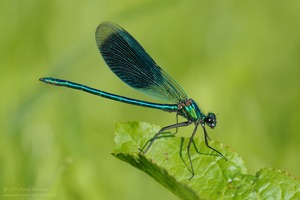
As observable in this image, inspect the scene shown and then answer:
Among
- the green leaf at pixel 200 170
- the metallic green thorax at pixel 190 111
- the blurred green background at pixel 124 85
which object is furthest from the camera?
the blurred green background at pixel 124 85

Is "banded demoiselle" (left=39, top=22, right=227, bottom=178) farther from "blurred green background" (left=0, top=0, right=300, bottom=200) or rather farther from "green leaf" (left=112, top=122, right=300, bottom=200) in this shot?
"green leaf" (left=112, top=122, right=300, bottom=200)

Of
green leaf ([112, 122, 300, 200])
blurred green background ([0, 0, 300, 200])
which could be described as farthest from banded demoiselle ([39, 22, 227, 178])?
green leaf ([112, 122, 300, 200])

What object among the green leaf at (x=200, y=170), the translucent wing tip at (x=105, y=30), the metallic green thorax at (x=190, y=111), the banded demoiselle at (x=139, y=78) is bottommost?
the green leaf at (x=200, y=170)

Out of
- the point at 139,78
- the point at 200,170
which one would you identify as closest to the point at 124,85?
the point at 139,78

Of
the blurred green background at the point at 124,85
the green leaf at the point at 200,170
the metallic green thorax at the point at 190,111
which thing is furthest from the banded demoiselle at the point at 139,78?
the green leaf at the point at 200,170

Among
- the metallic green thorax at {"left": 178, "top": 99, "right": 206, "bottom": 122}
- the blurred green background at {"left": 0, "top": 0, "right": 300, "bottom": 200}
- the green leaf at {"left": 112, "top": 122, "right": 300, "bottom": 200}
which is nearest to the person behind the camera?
the green leaf at {"left": 112, "top": 122, "right": 300, "bottom": 200}

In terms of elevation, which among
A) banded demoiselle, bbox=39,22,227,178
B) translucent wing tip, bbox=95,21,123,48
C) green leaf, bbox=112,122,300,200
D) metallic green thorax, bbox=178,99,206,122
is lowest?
green leaf, bbox=112,122,300,200

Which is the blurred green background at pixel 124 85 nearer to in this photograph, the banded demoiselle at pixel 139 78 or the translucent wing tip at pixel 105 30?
the banded demoiselle at pixel 139 78
